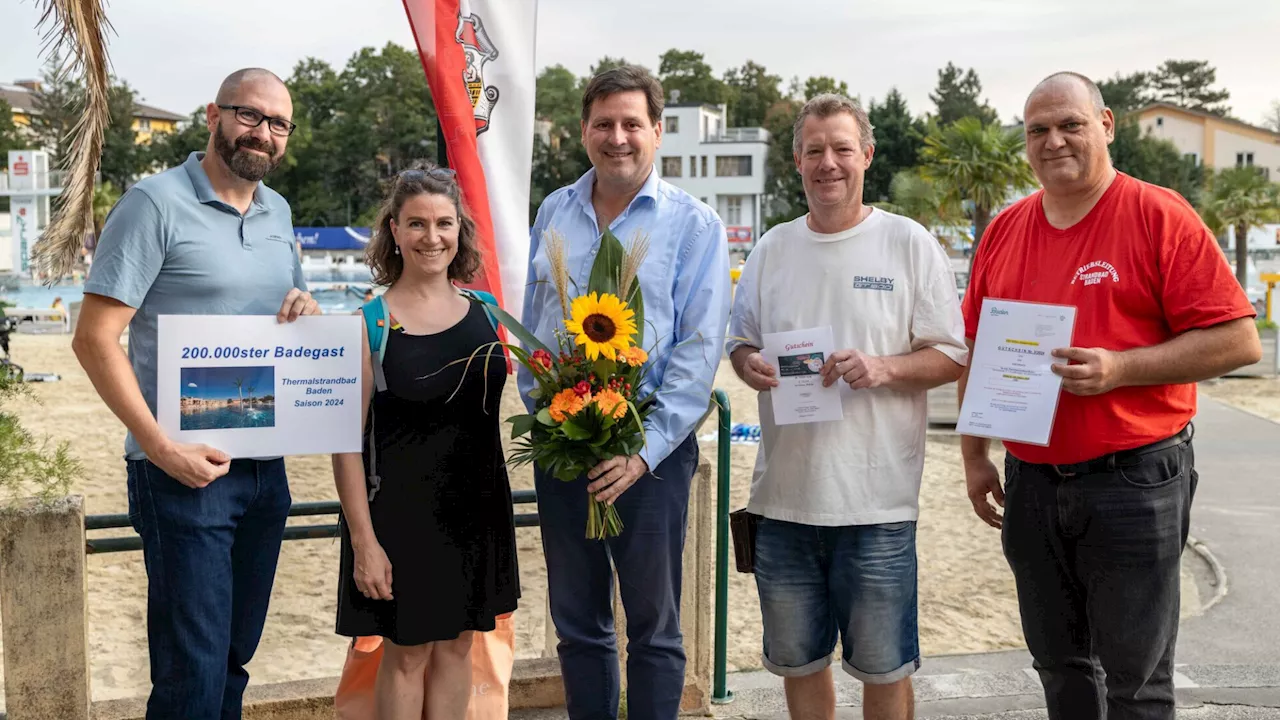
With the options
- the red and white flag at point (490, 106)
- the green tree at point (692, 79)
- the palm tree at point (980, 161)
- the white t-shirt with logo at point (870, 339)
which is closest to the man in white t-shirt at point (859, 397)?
the white t-shirt with logo at point (870, 339)

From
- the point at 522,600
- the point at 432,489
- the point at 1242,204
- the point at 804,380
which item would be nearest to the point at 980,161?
the point at 1242,204

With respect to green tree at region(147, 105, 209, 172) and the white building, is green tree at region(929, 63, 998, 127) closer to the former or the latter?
the white building

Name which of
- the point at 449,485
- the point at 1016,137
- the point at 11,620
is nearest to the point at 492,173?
the point at 449,485

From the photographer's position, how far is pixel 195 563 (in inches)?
127

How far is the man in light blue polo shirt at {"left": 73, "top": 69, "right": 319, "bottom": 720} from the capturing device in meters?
3.11

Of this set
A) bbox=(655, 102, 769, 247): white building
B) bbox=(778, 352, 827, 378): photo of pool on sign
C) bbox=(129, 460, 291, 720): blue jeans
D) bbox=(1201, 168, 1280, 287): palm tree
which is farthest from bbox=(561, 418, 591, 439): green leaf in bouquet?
bbox=(655, 102, 769, 247): white building

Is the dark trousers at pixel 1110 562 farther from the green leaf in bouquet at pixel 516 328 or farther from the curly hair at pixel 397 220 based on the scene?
the curly hair at pixel 397 220

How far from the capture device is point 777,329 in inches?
140

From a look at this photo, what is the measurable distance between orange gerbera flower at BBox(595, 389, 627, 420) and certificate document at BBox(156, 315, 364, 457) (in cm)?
70

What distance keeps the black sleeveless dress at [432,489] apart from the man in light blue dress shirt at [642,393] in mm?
252

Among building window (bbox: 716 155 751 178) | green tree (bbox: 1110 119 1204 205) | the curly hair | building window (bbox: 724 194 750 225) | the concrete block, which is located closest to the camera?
the curly hair

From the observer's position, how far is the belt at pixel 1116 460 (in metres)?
3.19

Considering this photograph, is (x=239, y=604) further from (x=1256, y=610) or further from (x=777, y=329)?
(x=1256, y=610)

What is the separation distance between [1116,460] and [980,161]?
29.1 metres
